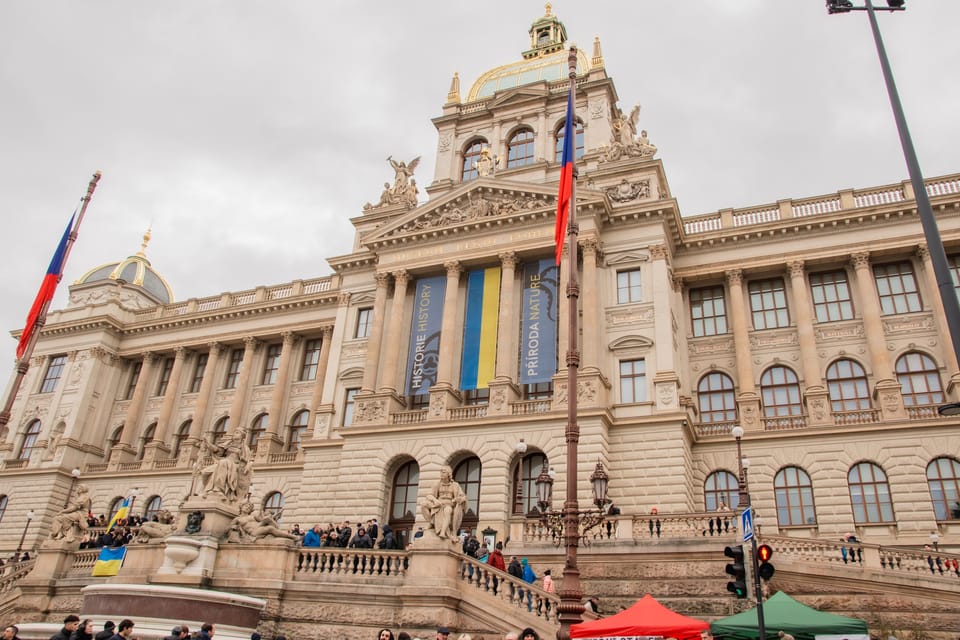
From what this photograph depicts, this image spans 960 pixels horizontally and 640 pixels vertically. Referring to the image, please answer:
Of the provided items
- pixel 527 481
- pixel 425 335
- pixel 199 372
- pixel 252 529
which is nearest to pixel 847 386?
pixel 527 481

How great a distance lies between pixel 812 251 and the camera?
35031 millimetres

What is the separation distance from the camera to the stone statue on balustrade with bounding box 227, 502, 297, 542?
68.0ft

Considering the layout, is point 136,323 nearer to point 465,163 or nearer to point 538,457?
point 465,163

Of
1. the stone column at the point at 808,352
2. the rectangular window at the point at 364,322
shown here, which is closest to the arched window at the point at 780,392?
the stone column at the point at 808,352

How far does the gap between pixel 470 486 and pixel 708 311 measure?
567 inches

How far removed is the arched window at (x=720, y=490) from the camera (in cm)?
3145

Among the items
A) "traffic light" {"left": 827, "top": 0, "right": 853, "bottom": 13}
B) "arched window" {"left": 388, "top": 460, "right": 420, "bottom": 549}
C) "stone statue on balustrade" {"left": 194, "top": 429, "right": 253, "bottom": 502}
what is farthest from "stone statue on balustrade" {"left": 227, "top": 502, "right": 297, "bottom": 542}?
"traffic light" {"left": 827, "top": 0, "right": 853, "bottom": 13}

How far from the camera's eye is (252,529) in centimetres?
2092

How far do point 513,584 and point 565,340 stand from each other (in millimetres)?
14956

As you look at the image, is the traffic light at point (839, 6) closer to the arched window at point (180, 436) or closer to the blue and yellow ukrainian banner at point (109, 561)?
the blue and yellow ukrainian banner at point (109, 561)

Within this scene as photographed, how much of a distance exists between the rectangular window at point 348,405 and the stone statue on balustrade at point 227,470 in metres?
15.0

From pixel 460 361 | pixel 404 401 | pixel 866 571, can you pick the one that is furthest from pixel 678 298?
pixel 866 571

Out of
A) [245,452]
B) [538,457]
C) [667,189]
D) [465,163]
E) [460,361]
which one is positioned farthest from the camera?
[465,163]

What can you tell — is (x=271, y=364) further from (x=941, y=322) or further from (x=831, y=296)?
(x=941, y=322)
